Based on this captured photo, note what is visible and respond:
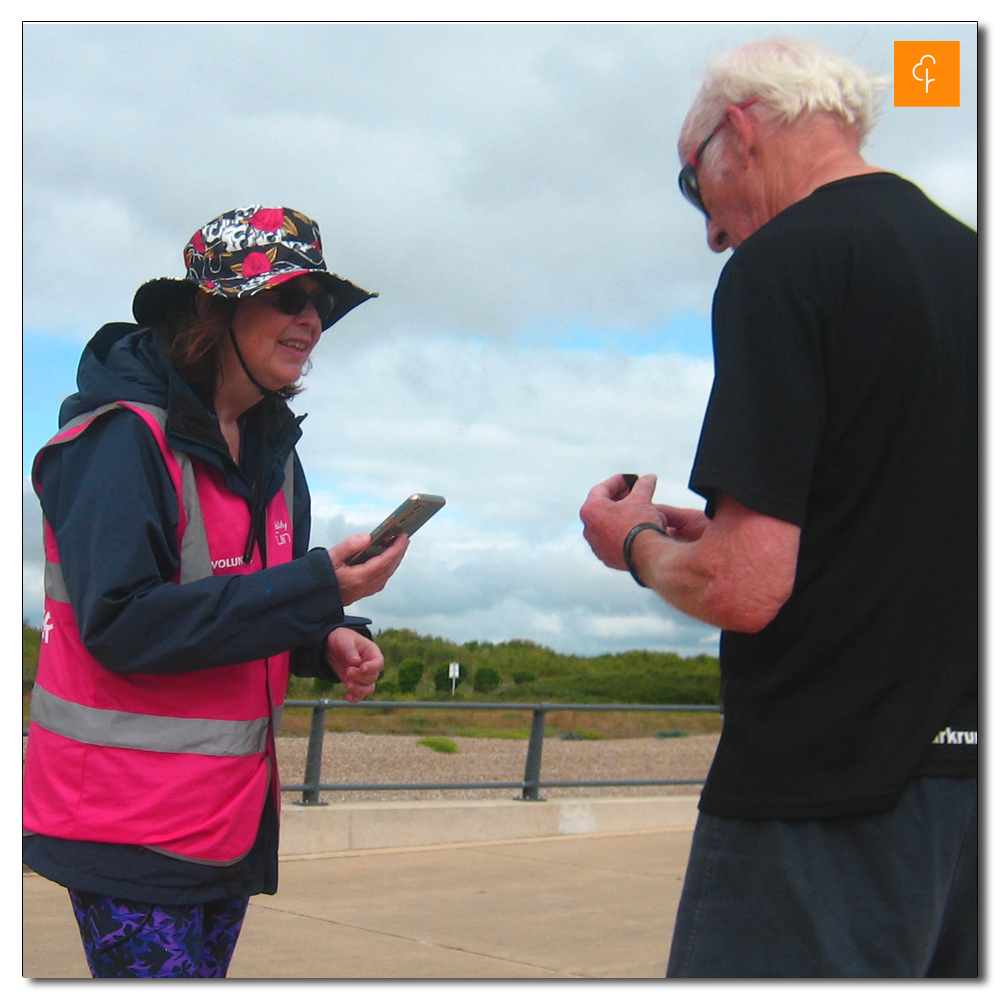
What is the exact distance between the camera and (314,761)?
8.56 metres

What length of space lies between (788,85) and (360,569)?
1.26 metres

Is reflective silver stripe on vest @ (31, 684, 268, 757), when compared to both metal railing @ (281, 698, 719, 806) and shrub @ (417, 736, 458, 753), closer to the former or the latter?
metal railing @ (281, 698, 719, 806)

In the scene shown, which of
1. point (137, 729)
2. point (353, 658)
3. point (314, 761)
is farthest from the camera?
point (314, 761)

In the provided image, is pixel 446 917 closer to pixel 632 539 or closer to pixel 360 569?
pixel 360 569

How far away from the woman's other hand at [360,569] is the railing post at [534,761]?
24.6 feet

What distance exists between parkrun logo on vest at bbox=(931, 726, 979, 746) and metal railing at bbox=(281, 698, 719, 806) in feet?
20.9

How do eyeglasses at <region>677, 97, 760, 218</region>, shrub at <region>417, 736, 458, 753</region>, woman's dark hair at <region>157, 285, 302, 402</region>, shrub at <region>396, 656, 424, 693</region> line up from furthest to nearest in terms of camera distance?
shrub at <region>417, 736, 458, 753</region>, shrub at <region>396, 656, 424, 693</region>, woman's dark hair at <region>157, 285, 302, 402</region>, eyeglasses at <region>677, 97, 760, 218</region>

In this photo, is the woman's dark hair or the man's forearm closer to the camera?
the man's forearm

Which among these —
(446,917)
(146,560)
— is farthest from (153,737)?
(446,917)

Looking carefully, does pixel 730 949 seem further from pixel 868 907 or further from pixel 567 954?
pixel 567 954

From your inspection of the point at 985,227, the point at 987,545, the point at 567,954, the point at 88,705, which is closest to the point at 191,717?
the point at 88,705

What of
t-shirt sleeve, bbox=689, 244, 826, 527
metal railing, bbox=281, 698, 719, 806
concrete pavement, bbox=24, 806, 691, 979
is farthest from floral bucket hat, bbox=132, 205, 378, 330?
metal railing, bbox=281, 698, 719, 806

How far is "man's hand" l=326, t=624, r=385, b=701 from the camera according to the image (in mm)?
2998

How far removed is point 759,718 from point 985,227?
4.04ft
